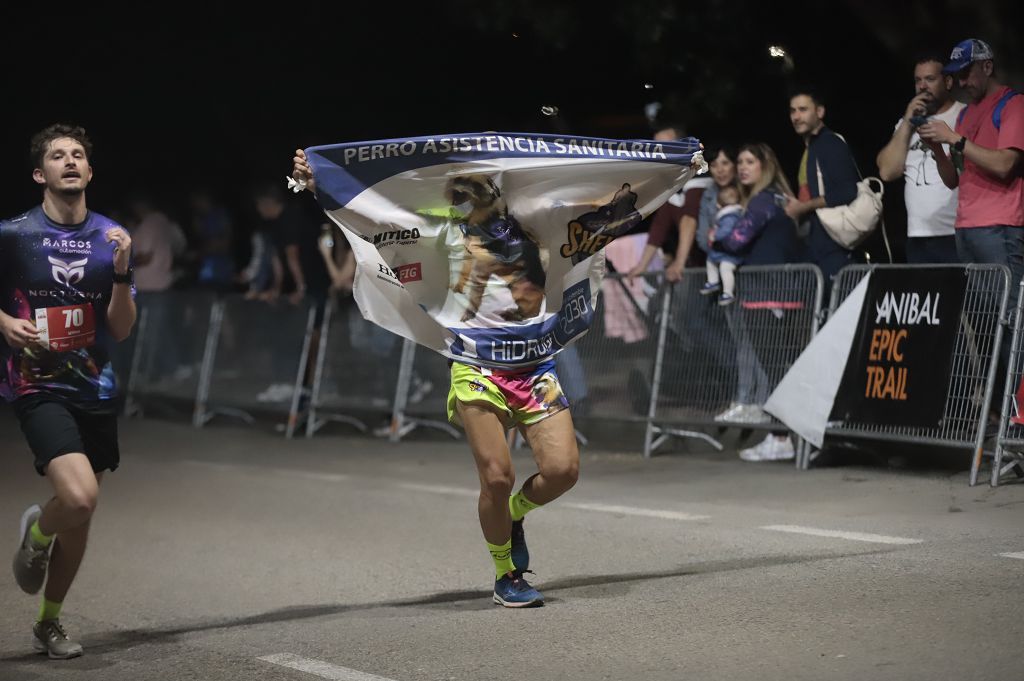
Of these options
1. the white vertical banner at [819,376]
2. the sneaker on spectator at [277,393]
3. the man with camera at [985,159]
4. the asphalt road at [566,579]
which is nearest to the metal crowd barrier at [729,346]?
the white vertical banner at [819,376]

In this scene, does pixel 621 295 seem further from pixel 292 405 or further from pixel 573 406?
pixel 292 405

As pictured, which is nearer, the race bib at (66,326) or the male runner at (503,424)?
the race bib at (66,326)

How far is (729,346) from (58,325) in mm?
6427

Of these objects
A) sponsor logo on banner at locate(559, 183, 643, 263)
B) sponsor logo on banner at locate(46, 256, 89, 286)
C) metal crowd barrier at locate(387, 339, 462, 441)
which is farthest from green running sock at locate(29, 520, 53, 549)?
metal crowd barrier at locate(387, 339, 462, 441)

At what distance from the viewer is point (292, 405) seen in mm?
15438

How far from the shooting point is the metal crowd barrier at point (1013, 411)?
9453 mm

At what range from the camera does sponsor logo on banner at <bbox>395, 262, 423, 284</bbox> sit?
7.15 meters

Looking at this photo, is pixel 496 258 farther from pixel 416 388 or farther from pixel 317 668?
pixel 416 388

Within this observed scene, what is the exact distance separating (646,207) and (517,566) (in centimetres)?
195

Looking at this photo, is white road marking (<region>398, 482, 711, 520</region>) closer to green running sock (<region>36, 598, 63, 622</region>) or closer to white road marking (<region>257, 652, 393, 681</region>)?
white road marking (<region>257, 652, 393, 681</region>)

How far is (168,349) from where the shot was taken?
1761 cm

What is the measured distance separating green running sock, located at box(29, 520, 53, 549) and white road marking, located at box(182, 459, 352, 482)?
5.34 m

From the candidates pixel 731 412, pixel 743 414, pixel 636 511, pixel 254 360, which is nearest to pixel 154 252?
pixel 254 360

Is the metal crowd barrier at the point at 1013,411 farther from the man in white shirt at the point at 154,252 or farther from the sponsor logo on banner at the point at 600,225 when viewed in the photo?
the man in white shirt at the point at 154,252
